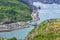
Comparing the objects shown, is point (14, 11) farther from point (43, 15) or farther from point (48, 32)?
point (48, 32)

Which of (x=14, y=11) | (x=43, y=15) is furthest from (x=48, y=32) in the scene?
(x=14, y=11)

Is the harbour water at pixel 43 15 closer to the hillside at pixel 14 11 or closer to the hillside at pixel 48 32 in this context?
the hillside at pixel 14 11

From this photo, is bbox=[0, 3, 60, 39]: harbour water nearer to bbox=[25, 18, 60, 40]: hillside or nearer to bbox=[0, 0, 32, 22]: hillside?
bbox=[0, 0, 32, 22]: hillside

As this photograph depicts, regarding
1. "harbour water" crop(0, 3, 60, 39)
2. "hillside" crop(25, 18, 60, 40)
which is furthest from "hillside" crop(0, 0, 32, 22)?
"hillside" crop(25, 18, 60, 40)

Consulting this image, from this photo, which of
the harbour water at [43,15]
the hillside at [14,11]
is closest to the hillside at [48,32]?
the harbour water at [43,15]

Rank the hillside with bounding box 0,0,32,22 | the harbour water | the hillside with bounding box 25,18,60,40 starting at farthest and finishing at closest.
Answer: the hillside with bounding box 0,0,32,22 → the harbour water → the hillside with bounding box 25,18,60,40

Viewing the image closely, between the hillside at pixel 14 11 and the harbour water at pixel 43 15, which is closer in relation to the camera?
the harbour water at pixel 43 15
